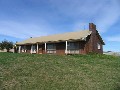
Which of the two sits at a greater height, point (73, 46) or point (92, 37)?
point (92, 37)

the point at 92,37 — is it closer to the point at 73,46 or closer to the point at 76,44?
the point at 76,44

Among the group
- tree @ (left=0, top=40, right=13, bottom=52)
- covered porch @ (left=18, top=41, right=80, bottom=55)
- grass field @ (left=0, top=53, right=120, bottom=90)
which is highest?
tree @ (left=0, top=40, right=13, bottom=52)

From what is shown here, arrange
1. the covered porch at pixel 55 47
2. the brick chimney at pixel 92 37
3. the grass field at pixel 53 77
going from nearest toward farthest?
the grass field at pixel 53 77
the covered porch at pixel 55 47
the brick chimney at pixel 92 37

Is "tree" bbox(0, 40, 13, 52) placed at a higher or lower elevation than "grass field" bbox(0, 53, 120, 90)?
higher

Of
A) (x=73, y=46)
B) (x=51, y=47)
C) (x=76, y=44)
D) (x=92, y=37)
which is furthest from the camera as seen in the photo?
(x=51, y=47)

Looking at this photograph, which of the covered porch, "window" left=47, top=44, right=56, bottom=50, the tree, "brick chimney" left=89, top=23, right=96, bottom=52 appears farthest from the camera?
the tree

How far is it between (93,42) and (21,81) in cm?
2519

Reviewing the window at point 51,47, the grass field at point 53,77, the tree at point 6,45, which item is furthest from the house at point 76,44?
the grass field at point 53,77

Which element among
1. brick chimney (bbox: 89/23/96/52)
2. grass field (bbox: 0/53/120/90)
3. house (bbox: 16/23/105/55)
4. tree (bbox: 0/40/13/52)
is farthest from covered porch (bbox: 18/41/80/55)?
grass field (bbox: 0/53/120/90)

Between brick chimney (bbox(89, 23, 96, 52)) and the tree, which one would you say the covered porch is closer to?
brick chimney (bbox(89, 23, 96, 52))

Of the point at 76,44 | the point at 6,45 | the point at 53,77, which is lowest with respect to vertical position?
the point at 53,77

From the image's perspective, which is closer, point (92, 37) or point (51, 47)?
point (92, 37)

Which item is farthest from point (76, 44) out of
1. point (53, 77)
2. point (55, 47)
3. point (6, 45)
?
point (6, 45)

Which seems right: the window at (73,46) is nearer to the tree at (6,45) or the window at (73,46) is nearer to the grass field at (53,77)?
the grass field at (53,77)
